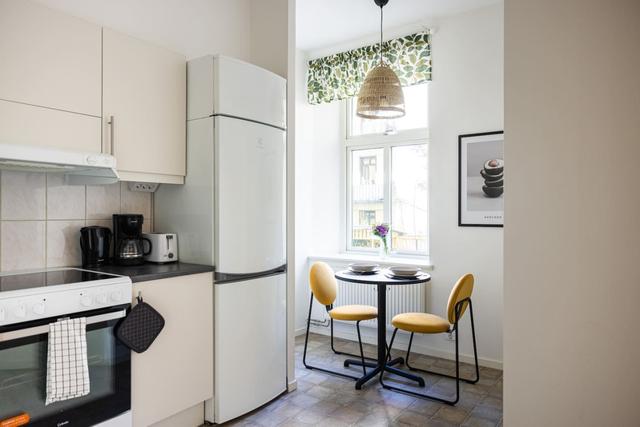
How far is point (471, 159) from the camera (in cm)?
366

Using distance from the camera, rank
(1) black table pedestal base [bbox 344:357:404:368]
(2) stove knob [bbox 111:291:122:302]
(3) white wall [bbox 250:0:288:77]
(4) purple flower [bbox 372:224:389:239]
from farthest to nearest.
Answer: (4) purple flower [bbox 372:224:389:239]
(1) black table pedestal base [bbox 344:357:404:368]
(3) white wall [bbox 250:0:288:77]
(2) stove knob [bbox 111:291:122:302]

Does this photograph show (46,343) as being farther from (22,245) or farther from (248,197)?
(248,197)

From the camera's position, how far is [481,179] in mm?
3633

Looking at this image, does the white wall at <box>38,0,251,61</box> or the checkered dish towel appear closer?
the checkered dish towel

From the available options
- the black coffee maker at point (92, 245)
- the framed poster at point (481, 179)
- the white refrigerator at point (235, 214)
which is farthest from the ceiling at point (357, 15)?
the black coffee maker at point (92, 245)

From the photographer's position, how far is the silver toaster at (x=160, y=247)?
2.60 meters

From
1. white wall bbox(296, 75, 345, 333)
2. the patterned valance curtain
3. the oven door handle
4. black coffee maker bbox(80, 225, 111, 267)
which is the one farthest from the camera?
white wall bbox(296, 75, 345, 333)

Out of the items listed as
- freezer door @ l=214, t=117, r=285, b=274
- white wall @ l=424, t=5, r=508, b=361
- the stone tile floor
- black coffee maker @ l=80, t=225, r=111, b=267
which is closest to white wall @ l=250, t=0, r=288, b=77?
freezer door @ l=214, t=117, r=285, b=274

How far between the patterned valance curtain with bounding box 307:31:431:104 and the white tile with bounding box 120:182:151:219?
2269 millimetres

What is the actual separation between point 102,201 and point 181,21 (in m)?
1.27

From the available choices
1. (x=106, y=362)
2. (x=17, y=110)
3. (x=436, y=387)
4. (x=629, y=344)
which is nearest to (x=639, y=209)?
(x=629, y=344)

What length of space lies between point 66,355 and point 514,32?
90.1 inches

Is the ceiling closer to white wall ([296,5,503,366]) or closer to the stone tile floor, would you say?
white wall ([296,5,503,366])

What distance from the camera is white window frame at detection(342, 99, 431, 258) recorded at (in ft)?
13.8
